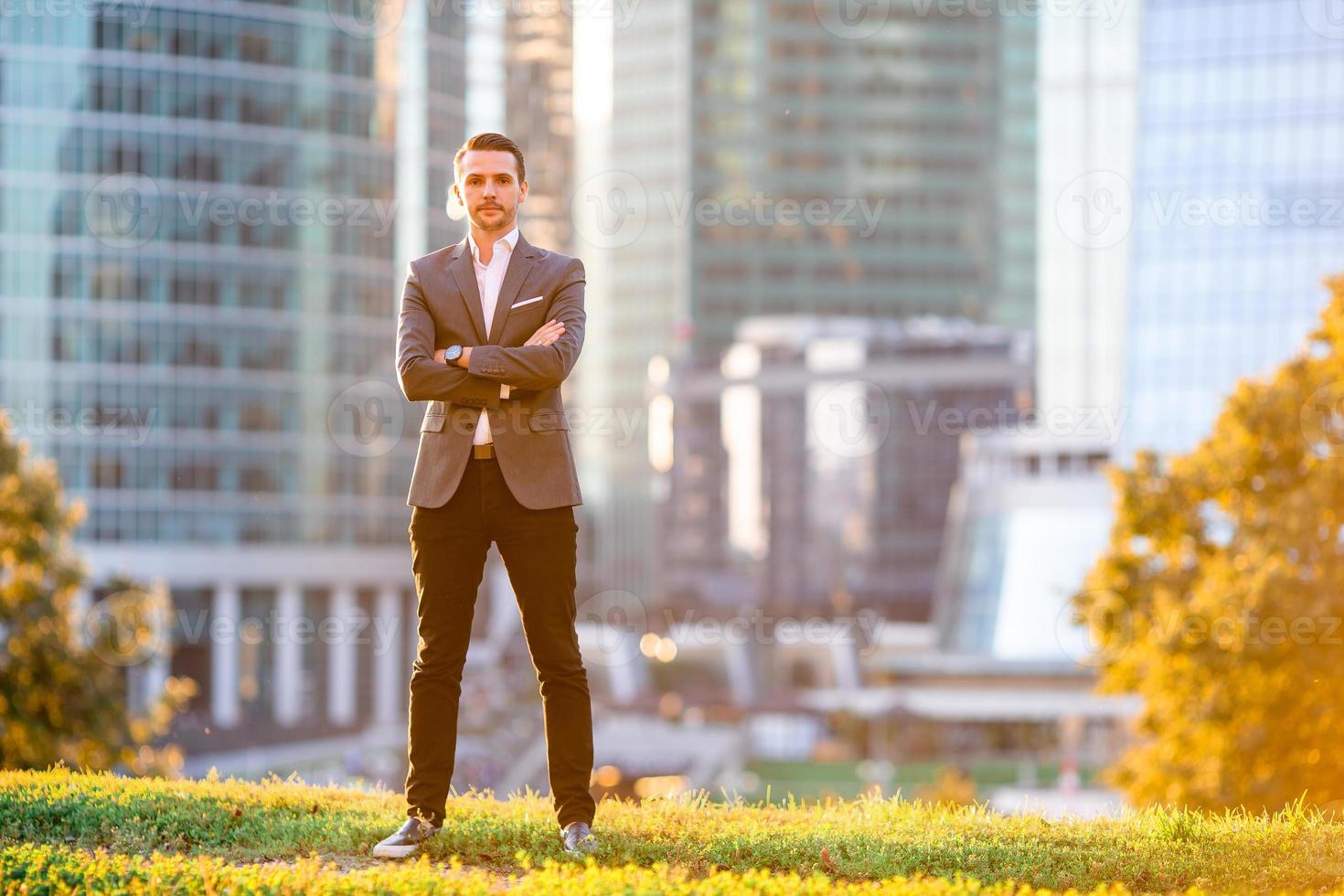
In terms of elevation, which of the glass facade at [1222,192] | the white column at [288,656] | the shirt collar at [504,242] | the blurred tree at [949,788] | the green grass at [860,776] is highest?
the glass facade at [1222,192]

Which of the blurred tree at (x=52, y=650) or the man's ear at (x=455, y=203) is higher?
the man's ear at (x=455, y=203)

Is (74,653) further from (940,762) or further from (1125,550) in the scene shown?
(940,762)

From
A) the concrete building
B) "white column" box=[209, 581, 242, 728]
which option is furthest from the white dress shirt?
the concrete building

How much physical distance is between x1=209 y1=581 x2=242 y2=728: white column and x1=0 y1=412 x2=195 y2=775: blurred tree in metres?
52.9

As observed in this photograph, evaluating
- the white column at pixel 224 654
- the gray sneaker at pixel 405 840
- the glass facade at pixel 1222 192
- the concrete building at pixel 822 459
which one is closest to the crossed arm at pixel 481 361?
the gray sneaker at pixel 405 840

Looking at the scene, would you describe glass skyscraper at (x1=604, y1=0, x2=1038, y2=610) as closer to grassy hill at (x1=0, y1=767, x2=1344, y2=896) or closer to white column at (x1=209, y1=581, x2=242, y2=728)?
white column at (x1=209, y1=581, x2=242, y2=728)

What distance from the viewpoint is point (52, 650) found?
29.0 meters

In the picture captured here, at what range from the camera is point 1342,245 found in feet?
320

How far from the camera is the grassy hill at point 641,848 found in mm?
7039

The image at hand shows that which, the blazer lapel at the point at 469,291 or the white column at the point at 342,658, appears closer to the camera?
the blazer lapel at the point at 469,291

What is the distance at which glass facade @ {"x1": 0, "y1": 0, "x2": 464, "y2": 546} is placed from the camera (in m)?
85.2

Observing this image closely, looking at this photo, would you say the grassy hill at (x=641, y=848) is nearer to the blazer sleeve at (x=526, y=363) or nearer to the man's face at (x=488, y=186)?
the blazer sleeve at (x=526, y=363)

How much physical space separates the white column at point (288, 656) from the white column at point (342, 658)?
1437 mm

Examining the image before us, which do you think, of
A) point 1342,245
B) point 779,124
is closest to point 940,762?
point 1342,245
